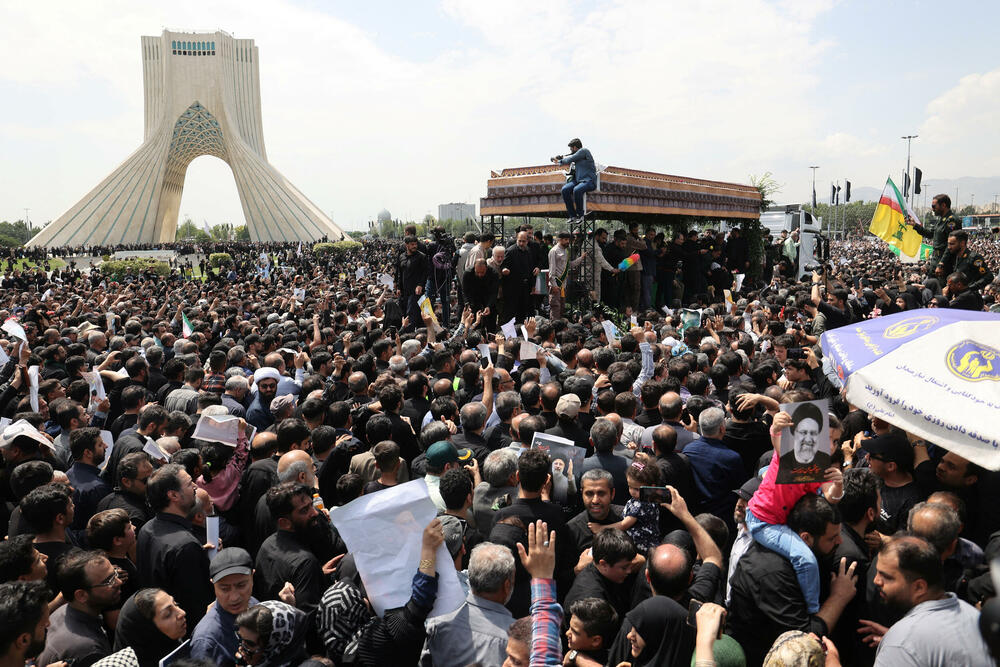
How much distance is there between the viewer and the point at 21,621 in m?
2.67

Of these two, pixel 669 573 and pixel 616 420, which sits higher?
pixel 616 420

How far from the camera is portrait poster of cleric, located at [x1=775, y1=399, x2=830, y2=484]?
3080mm

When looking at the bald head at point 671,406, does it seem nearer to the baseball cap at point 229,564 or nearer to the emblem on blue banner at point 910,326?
the emblem on blue banner at point 910,326

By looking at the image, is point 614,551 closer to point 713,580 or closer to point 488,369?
point 713,580

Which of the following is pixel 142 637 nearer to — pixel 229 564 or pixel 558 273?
pixel 229 564

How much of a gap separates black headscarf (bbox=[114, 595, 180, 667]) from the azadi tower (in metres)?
67.7

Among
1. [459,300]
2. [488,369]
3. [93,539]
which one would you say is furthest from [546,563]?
[459,300]

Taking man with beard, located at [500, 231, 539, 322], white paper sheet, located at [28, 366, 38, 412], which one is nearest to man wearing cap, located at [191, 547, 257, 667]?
white paper sheet, located at [28, 366, 38, 412]

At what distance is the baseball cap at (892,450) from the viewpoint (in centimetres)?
375

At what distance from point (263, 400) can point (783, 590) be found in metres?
5.14

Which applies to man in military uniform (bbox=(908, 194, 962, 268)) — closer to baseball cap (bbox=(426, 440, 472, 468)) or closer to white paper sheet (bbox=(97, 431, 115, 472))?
baseball cap (bbox=(426, 440, 472, 468))

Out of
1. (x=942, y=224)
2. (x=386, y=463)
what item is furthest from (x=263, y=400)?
(x=942, y=224)

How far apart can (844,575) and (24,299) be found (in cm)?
1960

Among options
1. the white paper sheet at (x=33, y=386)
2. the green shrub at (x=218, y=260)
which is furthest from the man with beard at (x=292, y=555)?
the green shrub at (x=218, y=260)
